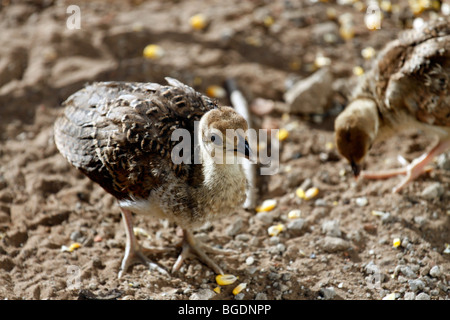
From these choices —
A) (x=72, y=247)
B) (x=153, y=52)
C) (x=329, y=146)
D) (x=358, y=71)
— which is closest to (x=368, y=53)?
(x=358, y=71)

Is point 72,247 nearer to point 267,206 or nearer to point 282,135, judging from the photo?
point 267,206

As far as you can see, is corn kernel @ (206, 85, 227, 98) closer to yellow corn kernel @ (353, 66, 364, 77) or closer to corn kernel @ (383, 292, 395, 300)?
yellow corn kernel @ (353, 66, 364, 77)

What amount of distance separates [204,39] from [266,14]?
38.5 inches

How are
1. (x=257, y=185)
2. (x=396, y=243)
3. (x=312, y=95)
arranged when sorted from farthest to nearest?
1. (x=312, y=95)
2. (x=257, y=185)
3. (x=396, y=243)

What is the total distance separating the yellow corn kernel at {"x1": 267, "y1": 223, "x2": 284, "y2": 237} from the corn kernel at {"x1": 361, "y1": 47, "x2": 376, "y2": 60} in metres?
2.83

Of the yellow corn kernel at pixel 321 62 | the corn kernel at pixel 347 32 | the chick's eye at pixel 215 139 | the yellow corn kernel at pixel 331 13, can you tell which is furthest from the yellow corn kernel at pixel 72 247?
the yellow corn kernel at pixel 331 13

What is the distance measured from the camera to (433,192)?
16.5 feet

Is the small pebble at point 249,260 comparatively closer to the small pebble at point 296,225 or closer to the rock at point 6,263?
the small pebble at point 296,225

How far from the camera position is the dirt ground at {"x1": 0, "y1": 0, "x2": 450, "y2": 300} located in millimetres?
4387

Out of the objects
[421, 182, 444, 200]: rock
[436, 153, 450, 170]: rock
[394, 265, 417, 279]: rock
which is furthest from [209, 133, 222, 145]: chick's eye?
[436, 153, 450, 170]: rock

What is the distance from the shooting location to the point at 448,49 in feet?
15.7

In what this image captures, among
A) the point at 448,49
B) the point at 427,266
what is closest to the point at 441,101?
the point at 448,49

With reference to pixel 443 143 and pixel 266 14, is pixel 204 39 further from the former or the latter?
pixel 443 143

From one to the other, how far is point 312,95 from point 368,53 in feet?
4.10
